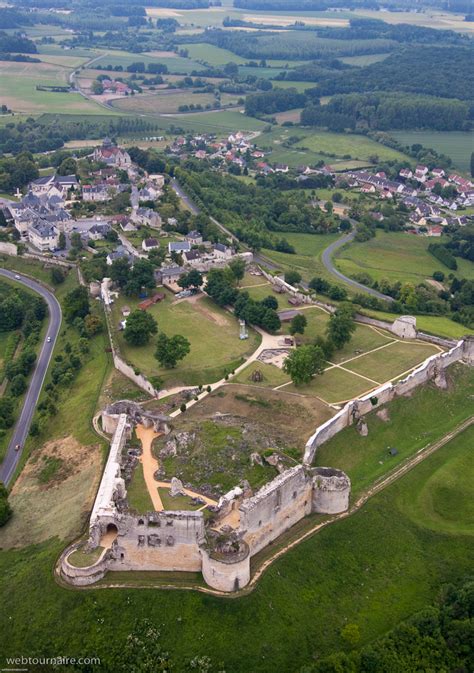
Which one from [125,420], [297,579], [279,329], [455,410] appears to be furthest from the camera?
[279,329]

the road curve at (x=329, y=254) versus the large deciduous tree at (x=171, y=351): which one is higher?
the large deciduous tree at (x=171, y=351)

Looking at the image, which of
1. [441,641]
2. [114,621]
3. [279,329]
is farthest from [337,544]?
[279,329]

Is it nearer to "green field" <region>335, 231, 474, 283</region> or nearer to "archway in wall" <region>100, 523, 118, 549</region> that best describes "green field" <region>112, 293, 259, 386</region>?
"archway in wall" <region>100, 523, 118, 549</region>

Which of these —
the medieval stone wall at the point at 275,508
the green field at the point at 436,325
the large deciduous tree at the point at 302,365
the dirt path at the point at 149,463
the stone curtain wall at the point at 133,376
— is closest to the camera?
the medieval stone wall at the point at 275,508

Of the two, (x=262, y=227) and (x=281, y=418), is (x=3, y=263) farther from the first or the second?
(x=281, y=418)

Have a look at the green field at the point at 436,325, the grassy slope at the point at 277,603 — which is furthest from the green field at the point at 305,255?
the grassy slope at the point at 277,603

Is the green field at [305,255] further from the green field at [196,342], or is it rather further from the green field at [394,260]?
the green field at [196,342]
